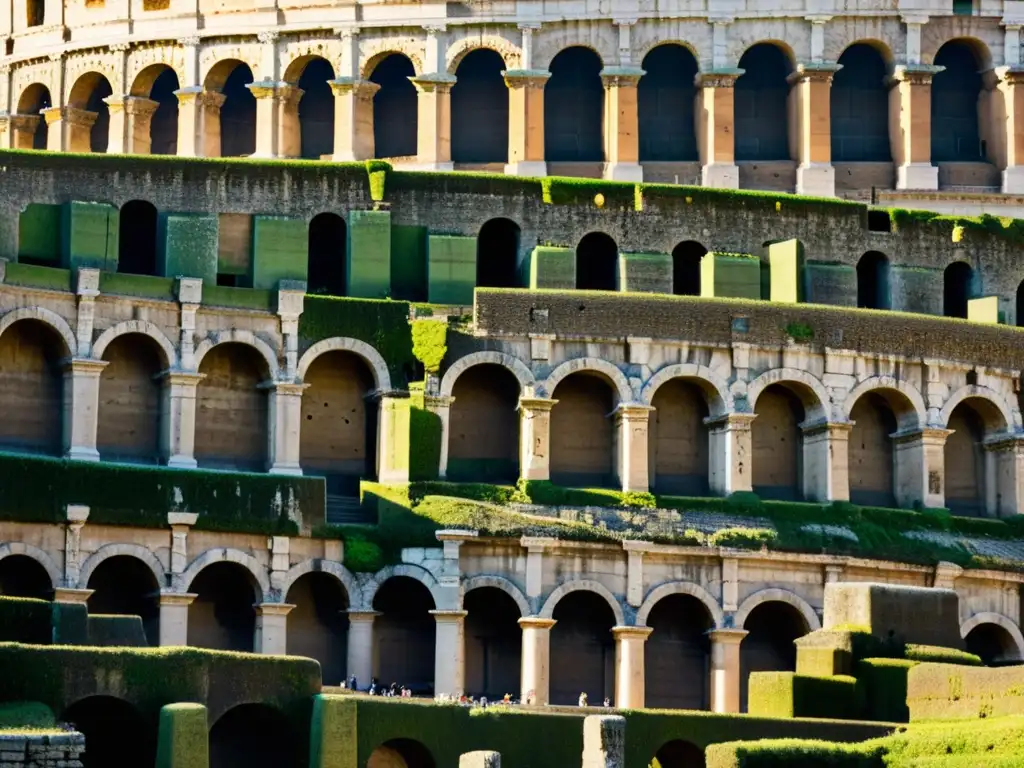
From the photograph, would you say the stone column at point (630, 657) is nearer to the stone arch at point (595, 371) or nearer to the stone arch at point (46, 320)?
the stone arch at point (595, 371)

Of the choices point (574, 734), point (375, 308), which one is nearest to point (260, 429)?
point (375, 308)

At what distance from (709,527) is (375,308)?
9779mm

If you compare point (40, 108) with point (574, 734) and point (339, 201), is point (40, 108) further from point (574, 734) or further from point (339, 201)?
point (574, 734)

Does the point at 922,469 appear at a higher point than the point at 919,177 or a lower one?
lower

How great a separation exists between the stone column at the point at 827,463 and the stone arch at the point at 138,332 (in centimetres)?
1627

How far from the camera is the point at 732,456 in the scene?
67.1 m

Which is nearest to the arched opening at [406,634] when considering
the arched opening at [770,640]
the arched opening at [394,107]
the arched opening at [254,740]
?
the arched opening at [254,740]

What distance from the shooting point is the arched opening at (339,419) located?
66.7 m

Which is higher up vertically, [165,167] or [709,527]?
[165,167]

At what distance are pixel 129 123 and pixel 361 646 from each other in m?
23.1

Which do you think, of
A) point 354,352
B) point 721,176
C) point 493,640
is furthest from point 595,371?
point 721,176

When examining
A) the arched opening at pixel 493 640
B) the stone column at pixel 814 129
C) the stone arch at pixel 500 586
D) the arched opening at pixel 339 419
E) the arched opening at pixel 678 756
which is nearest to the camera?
the arched opening at pixel 678 756

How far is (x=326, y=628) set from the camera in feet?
209

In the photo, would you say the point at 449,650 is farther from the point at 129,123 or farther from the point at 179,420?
the point at 129,123
